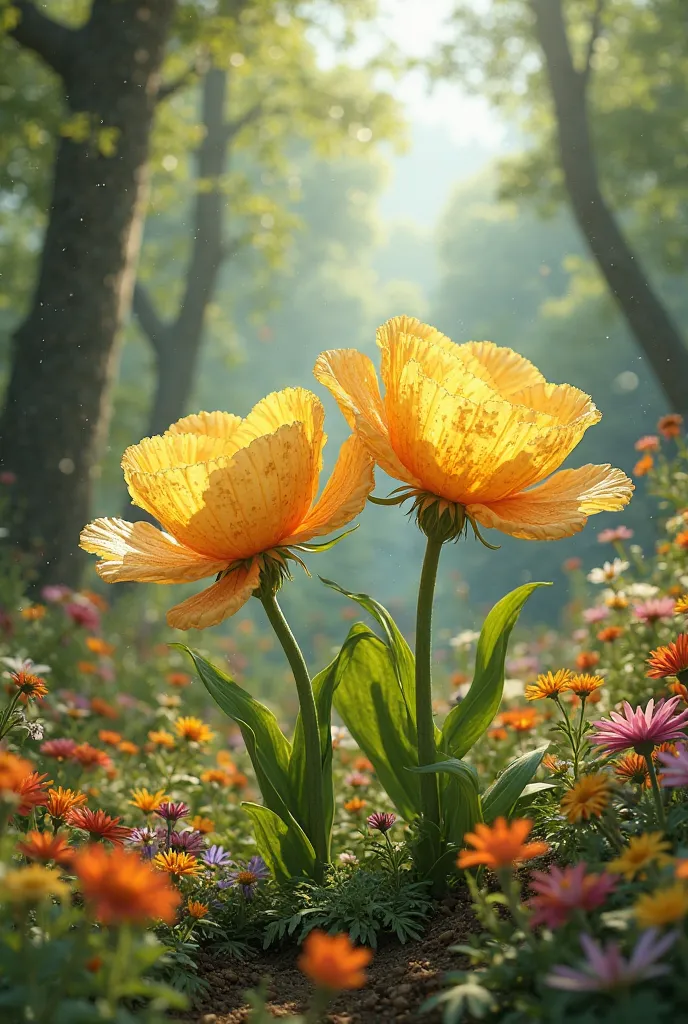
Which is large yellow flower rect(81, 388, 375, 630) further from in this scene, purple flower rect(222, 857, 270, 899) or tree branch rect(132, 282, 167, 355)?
tree branch rect(132, 282, 167, 355)

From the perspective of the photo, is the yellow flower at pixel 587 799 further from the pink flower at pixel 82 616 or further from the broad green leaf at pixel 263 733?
the pink flower at pixel 82 616

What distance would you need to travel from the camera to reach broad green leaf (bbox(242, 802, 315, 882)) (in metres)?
1.77

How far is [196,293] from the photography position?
33.3ft

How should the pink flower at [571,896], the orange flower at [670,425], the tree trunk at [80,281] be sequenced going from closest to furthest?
the pink flower at [571,896] < the orange flower at [670,425] < the tree trunk at [80,281]

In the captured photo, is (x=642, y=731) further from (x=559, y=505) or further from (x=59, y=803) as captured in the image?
(x=59, y=803)

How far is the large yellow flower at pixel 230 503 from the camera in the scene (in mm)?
1475

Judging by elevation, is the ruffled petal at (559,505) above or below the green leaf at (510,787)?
above

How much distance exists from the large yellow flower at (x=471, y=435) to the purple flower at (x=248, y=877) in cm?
86

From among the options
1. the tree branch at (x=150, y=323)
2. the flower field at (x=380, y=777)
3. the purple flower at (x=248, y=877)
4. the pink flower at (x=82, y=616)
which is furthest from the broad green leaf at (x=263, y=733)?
the tree branch at (x=150, y=323)

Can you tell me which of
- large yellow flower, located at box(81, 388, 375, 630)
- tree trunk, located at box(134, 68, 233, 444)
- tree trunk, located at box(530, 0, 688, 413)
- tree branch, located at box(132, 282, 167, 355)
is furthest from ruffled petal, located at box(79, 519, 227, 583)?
tree branch, located at box(132, 282, 167, 355)

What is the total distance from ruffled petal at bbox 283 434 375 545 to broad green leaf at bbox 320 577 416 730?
0.27 meters

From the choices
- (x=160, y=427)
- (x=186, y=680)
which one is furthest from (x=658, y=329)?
(x=160, y=427)

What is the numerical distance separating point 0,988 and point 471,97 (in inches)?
445

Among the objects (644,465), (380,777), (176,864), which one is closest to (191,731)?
(380,777)
